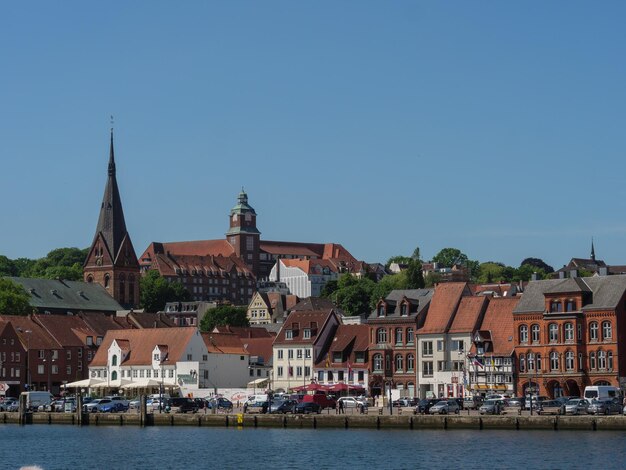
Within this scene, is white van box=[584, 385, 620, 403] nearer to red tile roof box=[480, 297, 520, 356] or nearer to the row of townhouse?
the row of townhouse

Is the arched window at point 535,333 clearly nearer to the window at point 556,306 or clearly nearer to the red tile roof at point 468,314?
the window at point 556,306

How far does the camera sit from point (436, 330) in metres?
122

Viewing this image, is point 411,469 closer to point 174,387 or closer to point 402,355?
point 402,355

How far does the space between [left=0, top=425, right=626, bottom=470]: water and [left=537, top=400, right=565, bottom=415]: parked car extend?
525cm

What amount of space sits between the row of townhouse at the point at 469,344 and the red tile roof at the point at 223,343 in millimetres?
9555

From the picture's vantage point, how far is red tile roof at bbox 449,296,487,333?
396 feet

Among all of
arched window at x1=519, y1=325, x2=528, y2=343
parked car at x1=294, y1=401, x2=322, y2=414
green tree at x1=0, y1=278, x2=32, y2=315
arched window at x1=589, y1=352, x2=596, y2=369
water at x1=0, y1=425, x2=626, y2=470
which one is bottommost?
water at x1=0, y1=425, x2=626, y2=470

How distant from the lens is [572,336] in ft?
371

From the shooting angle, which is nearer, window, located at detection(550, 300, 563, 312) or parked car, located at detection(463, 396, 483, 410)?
parked car, located at detection(463, 396, 483, 410)

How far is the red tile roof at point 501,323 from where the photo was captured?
117500 mm

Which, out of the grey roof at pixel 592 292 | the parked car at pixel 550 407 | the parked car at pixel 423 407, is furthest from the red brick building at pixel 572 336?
the parked car at pixel 423 407

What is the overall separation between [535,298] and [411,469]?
161 ft

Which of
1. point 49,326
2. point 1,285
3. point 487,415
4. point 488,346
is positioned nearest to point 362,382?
point 488,346

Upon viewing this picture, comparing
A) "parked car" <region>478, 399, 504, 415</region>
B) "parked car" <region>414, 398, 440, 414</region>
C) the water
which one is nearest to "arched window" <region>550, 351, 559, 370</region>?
"parked car" <region>478, 399, 504, 415</region>
